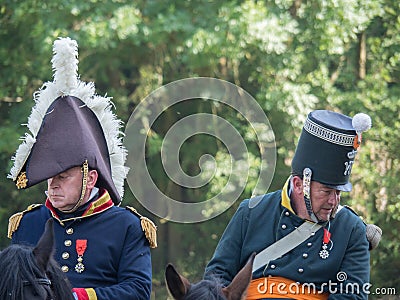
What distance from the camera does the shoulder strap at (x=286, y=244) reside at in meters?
5.67

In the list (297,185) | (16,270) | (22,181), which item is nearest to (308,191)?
(297,185)

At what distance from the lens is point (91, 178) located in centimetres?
540

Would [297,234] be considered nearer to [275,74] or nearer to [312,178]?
[312,178]

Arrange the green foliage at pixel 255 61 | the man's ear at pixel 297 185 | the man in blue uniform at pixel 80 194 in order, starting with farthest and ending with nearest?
the green foliage at pixel 255 61 < the man's ear at pixel 297 185 < the man in blue uniform at pixel 80 194

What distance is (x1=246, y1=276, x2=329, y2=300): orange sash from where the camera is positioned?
555cm

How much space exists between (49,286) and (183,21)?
867 cm

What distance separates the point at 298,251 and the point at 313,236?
0.39 ft

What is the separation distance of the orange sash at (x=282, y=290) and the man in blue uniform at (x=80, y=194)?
0.61m

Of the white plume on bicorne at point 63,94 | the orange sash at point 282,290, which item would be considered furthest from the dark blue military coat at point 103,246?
the orange sash at point 282,290

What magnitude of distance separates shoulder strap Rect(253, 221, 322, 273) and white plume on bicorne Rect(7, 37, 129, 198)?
89 centimetres

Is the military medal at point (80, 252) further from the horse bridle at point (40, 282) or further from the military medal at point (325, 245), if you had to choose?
the military medal at point (325, 245)

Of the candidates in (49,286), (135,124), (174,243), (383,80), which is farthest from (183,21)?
(49,286)

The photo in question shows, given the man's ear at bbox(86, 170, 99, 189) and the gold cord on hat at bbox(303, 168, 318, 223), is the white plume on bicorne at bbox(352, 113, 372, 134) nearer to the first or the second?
the gold cord on hat at bbox(303, 168, 318, 223)

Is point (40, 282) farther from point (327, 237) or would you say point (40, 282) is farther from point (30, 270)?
point (327, 237)
